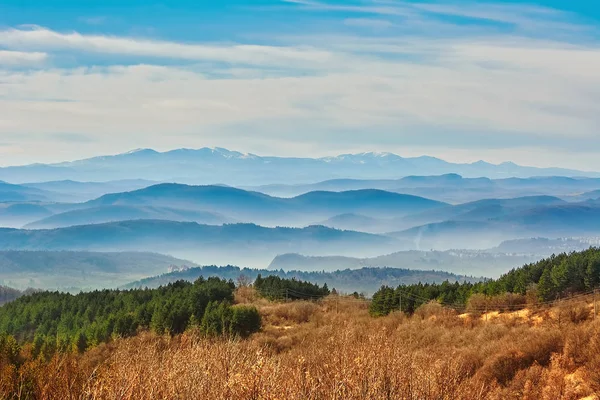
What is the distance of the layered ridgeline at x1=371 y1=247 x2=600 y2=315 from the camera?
54.8 meters

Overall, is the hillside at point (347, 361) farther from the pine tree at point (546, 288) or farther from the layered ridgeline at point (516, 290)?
the pine tree at point (546, 288)

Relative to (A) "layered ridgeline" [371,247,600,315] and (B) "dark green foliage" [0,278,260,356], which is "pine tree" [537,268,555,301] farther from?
(B) "dark green foliage" [0,278,260,356]

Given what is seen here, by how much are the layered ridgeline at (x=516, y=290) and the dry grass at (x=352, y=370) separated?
10869 mm

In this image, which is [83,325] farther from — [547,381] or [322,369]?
[322,369]

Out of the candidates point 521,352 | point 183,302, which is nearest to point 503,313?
point 521,352

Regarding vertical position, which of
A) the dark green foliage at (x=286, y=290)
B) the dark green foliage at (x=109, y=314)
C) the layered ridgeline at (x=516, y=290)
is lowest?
the dark green foliage at (x=109, y=314)

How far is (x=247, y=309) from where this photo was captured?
62188 mm

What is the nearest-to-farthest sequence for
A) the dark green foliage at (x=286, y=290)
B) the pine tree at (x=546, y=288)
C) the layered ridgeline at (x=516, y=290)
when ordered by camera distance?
the pine tree at (x=546, y=288) < the layered ridgeline at (x=516, y=290) < the dark green foliage at (x=286, y=290)

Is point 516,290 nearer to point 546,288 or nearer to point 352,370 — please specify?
point 546,288

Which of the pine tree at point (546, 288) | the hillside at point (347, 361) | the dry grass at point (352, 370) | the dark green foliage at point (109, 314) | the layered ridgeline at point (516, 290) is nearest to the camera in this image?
the dry grass at point (352, 370)

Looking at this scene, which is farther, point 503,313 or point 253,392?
point 503,313

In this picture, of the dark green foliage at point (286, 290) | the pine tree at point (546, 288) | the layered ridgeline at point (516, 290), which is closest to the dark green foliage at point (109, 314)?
the dark green foliage at point (286, 290)

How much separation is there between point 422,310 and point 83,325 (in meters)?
46.1

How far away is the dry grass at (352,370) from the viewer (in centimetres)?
1628
